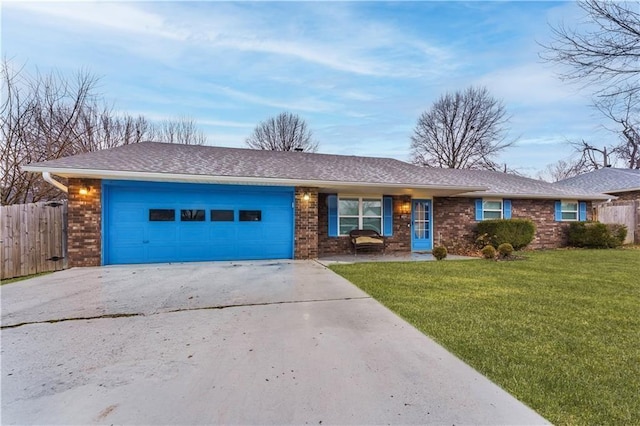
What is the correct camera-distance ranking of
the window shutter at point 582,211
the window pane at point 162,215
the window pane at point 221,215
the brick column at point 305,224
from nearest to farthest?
the window pane at point 162,215, the window pane at point 221,215, the brick column at point 305,224, the window shutter at point 582,211

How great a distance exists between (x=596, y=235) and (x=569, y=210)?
1409 millimetres

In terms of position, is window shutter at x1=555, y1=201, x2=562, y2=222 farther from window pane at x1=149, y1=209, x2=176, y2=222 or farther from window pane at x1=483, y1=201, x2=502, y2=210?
window pane at x1=149, y1=209, x2=176, y2=222

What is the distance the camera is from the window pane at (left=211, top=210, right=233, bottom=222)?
8.54 metres

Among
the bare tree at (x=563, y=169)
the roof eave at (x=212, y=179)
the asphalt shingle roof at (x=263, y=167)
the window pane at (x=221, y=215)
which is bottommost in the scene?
the window pane at (x=221, y=215)

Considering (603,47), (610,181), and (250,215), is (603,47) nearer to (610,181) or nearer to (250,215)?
(250,215)

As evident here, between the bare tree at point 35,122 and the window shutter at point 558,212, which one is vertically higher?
the bare tree at point 35,122

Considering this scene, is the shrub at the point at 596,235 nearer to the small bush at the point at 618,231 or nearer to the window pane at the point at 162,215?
the small bush at the point at 618,231

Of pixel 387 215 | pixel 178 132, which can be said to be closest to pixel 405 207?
pixel 387 215

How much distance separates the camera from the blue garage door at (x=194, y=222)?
7836mm

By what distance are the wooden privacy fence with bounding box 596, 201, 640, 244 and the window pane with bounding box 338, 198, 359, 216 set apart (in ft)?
40.5

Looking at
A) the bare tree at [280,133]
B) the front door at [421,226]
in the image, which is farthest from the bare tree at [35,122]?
the front door at [421,226]

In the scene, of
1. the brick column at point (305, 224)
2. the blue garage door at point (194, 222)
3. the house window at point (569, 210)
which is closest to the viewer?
the blue garage door at point (194, 222)

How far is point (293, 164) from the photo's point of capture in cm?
1043

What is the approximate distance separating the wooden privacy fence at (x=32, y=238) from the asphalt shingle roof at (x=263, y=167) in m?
1.18
